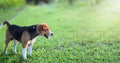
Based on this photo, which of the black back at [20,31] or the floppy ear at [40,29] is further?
the black back at [20,31]

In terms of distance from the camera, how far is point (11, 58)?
468 cm

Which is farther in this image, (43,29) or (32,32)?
(32,32)

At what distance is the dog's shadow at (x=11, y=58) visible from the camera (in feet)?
15.0

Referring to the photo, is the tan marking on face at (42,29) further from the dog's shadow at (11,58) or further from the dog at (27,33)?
the dog's shadow at (11,58)

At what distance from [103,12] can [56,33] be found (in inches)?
177

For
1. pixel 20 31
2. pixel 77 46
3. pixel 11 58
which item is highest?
pixel 20 31

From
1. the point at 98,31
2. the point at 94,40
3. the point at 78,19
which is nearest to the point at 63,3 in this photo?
the point at 78,19

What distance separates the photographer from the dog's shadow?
4582 mm

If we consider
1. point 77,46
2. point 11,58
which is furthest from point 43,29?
point 77,46

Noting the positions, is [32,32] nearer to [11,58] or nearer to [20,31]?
[20,31]

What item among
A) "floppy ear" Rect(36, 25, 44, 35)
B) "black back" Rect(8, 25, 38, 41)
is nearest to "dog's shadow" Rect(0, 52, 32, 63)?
"black back" Rect(8, 25, 38, 41)

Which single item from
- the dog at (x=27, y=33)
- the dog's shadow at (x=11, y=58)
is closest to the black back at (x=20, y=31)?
the dog at (x=27, y=33)

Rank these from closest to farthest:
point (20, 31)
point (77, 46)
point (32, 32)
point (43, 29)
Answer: point (43, 29) → point (32, 32) → point (20, 31) → point (77, 46)

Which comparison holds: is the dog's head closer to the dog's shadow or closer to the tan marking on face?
the tan marking on face
